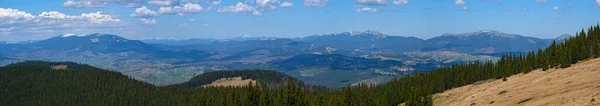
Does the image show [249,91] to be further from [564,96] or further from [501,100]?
[564,96]

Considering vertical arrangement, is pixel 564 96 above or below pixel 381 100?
above

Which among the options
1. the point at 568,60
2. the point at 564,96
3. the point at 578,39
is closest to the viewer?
the point at 564,96

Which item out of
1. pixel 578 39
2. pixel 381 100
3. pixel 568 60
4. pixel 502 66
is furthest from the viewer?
pixel 502 66

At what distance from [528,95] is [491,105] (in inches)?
267

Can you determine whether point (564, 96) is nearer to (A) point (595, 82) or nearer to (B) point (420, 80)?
(A) point (595, 82)

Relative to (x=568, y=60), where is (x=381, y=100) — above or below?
below

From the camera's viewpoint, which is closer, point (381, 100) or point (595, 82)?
point (595, 82)

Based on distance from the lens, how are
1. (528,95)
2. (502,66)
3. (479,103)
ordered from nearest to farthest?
(528,95), (479,103), (502,66)

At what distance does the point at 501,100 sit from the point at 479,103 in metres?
5.44

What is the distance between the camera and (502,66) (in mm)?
170000

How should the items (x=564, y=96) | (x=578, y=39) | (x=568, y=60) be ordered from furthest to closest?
(x=578, y=39) → (x=568, y=60) → (x=564, y=96)

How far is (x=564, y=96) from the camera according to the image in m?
69.9

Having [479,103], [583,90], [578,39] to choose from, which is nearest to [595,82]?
[583,90]

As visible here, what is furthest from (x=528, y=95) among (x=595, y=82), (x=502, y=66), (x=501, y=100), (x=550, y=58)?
(x=502, y=66)
